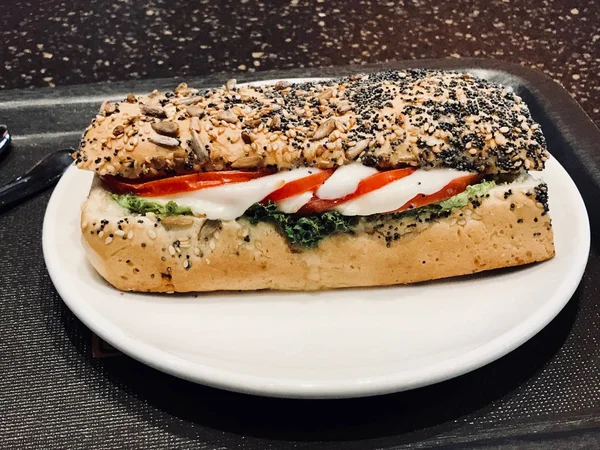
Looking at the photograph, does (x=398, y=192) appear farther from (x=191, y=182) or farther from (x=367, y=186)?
(x=191, y=182)

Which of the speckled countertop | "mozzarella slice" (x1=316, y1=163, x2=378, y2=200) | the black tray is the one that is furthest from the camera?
the speckled countertop

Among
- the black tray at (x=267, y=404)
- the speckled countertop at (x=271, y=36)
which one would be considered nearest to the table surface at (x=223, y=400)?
the black tray at (x=267, y=404)

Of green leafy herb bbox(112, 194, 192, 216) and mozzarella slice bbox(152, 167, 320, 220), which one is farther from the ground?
mozzarella slice bbox(152, 167, 320, 220)

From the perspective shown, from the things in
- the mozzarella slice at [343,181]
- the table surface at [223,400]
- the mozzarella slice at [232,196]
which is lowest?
the table surface at [223,400]

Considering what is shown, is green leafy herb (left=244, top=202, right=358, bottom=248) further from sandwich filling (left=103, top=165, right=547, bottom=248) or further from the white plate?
the white plate

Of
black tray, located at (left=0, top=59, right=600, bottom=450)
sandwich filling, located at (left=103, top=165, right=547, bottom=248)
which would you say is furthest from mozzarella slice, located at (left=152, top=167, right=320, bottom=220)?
black tray, located at (left=0, top=59, right=600, bottom=450)

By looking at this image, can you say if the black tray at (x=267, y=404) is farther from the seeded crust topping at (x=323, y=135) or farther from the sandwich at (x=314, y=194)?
the seeded crust topping at (x=323, y=135)
